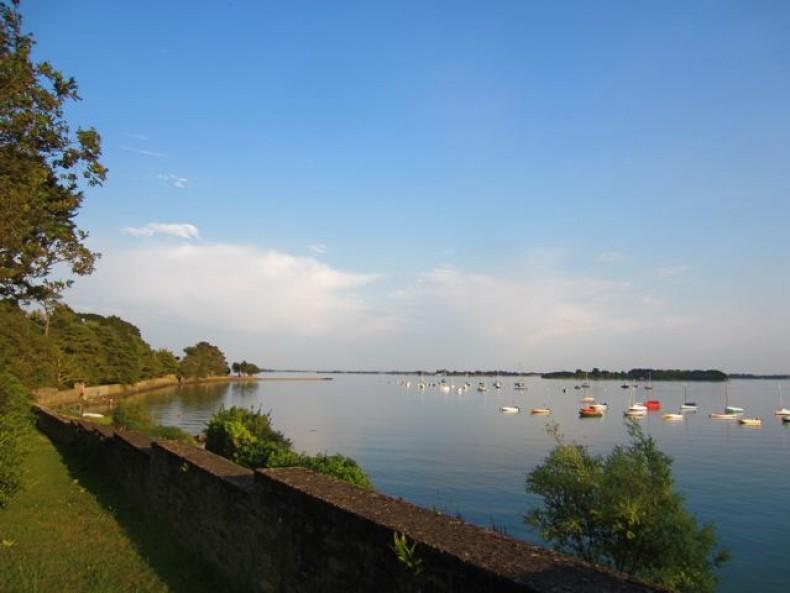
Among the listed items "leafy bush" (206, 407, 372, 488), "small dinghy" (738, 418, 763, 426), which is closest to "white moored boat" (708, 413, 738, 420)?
"small dinghy" (738, 418, 763, 426)

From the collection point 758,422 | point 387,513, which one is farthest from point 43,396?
point 758,422

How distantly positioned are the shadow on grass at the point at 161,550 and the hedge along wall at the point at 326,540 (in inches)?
→ 5.4

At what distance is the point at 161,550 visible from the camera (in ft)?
26.1

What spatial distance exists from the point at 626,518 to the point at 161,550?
9161mm

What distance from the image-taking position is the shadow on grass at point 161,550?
21.8ft

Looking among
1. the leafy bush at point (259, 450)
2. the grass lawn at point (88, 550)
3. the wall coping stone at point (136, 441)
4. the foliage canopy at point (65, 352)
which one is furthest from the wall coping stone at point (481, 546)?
the foliage canopy at point (65, 352)

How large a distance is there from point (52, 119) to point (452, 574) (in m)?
12.3

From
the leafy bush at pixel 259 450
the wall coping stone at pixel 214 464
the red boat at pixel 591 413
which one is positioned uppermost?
the wall coping stone at pixel 214 464

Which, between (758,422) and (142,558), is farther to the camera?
(758,422)

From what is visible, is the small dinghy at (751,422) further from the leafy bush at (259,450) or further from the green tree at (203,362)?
the green tree at (203,362)

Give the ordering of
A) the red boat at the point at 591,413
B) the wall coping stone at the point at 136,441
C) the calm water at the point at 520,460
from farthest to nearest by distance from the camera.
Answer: the red boat at the point at 591,413 → the calm water at the point at 520,460 → the wall coping stone at the point at 136,441

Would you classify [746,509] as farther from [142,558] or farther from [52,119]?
[52,119]

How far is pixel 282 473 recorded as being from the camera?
6305mm

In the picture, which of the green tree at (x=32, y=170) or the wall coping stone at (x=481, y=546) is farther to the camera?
the green tree at (x=32, y=170)
